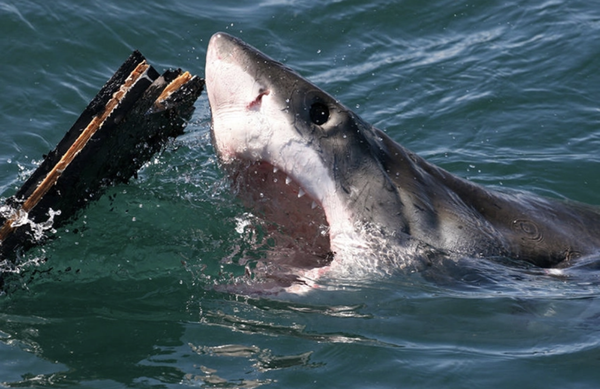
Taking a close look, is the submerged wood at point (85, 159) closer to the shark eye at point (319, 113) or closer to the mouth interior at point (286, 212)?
the mouth interior at point (286, 212)

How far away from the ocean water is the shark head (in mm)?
334

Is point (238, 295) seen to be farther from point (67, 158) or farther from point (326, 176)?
point (67, 158)

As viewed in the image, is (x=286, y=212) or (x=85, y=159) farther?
(x=286, y=212)

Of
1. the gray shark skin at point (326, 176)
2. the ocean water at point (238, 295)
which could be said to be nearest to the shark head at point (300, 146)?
the gray shark skin at point (326, 176)

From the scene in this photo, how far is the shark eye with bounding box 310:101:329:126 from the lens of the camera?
432 centimetres

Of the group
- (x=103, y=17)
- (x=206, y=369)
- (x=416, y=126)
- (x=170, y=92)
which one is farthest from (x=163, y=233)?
(x=103, y=17)

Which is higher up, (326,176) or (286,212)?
(326,176)

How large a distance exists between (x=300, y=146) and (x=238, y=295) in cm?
76

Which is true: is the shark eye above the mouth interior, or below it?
above

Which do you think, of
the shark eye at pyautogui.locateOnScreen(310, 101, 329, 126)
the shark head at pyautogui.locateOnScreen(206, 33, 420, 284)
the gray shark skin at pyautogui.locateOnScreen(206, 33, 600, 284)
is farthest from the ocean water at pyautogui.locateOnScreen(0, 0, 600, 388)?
the shark eye at pyautogui.locateOnScreen(310, 101, 329, 126)

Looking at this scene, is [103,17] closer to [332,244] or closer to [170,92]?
[170,92]

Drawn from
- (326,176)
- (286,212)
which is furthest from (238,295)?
(326,176)

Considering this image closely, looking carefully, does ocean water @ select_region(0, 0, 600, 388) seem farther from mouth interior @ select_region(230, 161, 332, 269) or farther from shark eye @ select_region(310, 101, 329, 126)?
shark eye @ select_region(310, 101, 329, 126)

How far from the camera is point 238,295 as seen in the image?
432 cm
